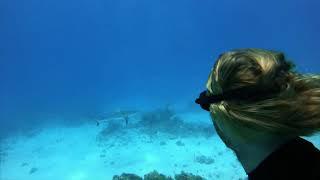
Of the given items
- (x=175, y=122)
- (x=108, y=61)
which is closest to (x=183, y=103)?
(x=175, y=122)

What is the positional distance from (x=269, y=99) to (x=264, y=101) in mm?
23

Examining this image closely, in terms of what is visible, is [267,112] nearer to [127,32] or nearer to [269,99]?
[269,99]

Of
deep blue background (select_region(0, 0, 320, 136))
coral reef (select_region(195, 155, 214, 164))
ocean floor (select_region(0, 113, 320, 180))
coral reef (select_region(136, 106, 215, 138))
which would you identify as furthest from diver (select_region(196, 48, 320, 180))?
deep blue background (select_region(0, 0, 320, 136))

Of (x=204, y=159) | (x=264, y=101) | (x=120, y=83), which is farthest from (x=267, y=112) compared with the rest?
(x=120, y=83)

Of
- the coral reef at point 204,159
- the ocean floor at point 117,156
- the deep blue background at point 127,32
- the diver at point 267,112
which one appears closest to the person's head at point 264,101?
the diver at point 267,112

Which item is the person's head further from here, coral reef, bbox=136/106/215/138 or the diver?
coral reef, bbox=136/106/215/138

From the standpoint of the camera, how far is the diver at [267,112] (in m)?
1.77

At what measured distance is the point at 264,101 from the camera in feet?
5.84

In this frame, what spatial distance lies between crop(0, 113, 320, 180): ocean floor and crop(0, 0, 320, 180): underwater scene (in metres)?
0.05

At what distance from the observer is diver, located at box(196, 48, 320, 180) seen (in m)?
1.77

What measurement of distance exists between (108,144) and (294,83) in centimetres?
1702

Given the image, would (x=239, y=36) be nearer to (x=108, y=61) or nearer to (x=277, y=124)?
(x=108, y=61)

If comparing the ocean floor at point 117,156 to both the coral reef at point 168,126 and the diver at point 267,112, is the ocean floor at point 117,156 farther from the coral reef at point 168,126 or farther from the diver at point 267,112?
the diver at point 267,112

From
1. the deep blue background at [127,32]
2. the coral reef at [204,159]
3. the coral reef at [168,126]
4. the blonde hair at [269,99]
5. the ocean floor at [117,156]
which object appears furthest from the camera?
the deep blue background at [127,32]
